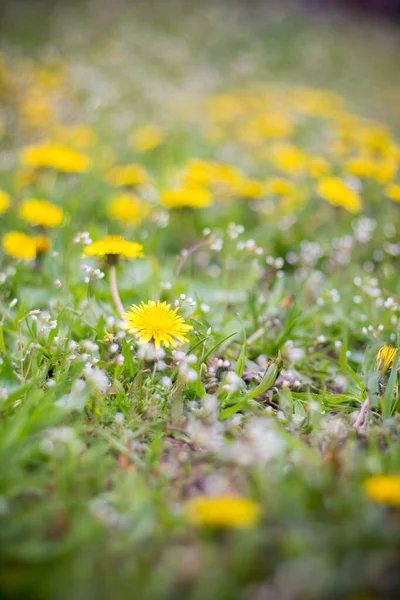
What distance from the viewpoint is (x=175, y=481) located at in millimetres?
1110

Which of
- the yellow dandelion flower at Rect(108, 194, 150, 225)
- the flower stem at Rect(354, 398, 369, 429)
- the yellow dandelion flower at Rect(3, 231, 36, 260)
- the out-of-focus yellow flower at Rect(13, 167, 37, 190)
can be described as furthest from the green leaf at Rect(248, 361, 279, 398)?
the out-of-focus yellow flower at Rect(13, 167, 37, 190)

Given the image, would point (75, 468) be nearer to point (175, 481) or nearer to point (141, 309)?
point (175, 481)

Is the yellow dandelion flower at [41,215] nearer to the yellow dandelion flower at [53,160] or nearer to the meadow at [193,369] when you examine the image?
the meadow at [193,369]

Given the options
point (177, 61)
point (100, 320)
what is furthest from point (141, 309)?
point (177, 61)

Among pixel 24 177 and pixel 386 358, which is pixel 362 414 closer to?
pixel 386 358

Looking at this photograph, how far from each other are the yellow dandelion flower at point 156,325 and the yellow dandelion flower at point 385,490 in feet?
1.88

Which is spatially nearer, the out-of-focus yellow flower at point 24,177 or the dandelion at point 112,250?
the dandelion at point 112,250

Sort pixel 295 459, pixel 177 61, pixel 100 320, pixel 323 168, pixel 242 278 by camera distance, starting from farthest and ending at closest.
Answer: pixel 177 61
pixel 323 168
pixel 242 278
pixel 100 320
pixel 295 459

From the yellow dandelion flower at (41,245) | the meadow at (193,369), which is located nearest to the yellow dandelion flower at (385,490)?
the meadow at (193,369)

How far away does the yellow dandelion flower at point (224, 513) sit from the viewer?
77cm

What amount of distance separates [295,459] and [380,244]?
1.68 metres

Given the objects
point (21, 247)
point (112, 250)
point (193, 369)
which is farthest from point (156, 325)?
point (21, 247)

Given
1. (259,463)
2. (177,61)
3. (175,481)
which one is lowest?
(177,61)

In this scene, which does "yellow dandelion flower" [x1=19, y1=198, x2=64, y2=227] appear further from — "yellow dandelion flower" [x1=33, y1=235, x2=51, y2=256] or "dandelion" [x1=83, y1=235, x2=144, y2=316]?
"dandelion" [x1=83, y1=235, x2=144, y2=316]
